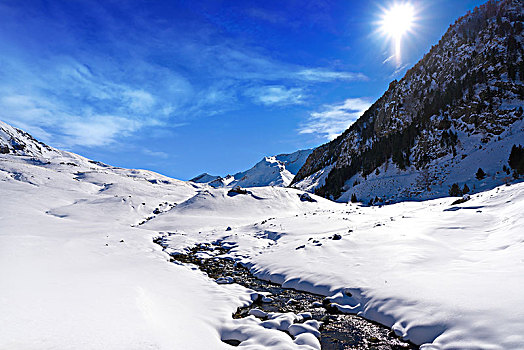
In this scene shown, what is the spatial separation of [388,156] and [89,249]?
5888 centimetres

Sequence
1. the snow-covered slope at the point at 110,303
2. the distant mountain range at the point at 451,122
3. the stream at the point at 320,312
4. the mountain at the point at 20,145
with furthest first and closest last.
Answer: the mountain at the point at 20,145
the distant mountain range at the point at 451,122
the stream at the point at 320,312
the snow-covered slope at the point at 110,303

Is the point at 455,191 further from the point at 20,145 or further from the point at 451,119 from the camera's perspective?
the point at 20,145

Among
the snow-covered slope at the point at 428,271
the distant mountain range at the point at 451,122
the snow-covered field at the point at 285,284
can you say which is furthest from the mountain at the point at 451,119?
the snow-covered field at the point at 285,284

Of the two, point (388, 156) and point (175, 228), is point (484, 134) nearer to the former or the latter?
point (388, 156)

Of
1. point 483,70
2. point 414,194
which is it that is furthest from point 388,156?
point 483,70

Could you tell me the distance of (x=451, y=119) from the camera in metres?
47.9

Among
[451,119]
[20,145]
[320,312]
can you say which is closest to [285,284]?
[320,312]

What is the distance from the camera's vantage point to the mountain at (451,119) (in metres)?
39.8

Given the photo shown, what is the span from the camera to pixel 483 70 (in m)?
47.8

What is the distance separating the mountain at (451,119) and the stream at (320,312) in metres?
35.4

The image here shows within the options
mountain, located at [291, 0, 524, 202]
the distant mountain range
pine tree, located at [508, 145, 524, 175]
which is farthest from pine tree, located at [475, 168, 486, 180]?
pine tree, located at [508, 145, 524, 175]

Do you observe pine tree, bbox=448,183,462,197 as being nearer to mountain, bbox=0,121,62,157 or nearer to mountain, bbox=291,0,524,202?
mountain, bbox=291,0,524,202

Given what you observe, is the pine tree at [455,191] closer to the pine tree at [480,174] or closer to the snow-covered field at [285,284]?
the pine tree at [480,174]

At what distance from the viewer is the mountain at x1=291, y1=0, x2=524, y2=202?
39.8 m
